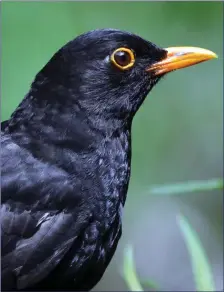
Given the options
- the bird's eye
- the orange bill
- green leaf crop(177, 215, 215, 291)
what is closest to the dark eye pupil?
the bird's eye

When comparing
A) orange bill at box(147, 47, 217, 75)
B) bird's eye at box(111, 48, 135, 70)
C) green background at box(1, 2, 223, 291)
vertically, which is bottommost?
green background at box(1, 2, 223, 291)

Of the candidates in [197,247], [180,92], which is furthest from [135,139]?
[197,247]

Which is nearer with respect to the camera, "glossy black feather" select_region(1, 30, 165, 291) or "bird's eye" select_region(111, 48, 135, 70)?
"glossy black feather" select_region(1, 30, 165, 291)

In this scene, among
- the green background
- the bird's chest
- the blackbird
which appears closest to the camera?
the blackbird

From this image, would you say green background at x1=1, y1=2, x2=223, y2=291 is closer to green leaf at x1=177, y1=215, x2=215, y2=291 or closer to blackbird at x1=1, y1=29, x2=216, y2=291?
green leaf at x1=177, y1=215, x2=215, y2=291

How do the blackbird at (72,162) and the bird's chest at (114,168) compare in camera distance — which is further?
the bird's chest at (114,168)

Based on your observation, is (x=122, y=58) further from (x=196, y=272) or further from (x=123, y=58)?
(x=196, y=272)

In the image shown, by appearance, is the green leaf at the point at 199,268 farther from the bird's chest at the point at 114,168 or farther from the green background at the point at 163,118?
the green background at the point at 163,118

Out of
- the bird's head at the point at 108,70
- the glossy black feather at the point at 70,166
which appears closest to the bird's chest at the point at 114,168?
the glossy black feather at the point at 70,166

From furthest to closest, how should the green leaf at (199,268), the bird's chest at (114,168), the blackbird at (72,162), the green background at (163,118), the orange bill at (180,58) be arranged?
1. the green background at (163,118)
2. the orange bill at (180,58)
3. the green leaf at (199,268)
4. the bird's chest at (114,168)
5. the blackbird at (72,162)
